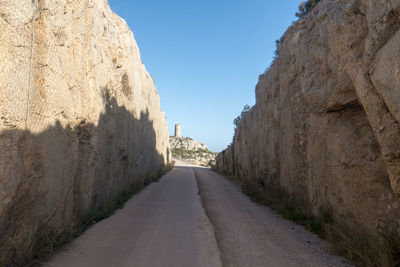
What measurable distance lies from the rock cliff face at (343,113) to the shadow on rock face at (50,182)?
231 inches

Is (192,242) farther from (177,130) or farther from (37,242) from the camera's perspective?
(177,130)

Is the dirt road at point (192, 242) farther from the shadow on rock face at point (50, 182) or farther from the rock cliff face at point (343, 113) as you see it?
the rock cliff face at point (343, 113)

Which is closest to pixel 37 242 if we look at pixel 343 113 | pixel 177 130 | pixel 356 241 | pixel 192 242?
pixel 192 242

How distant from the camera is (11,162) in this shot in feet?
11.8

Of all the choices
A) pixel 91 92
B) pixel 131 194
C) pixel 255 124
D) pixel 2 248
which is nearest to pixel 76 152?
pixel 91 92

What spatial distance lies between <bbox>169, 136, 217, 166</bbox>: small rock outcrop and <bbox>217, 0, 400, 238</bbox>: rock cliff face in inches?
2059

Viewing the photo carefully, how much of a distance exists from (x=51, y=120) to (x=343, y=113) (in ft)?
21.7

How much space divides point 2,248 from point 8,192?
79 cm

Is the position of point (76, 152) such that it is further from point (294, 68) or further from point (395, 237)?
point (294, 68)

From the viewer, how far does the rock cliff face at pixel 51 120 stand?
3643 mm

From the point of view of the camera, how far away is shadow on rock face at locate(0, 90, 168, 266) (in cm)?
357

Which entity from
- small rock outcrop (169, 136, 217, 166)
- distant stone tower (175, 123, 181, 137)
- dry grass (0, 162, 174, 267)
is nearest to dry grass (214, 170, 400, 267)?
dry grass (0, 162, 174, 267)

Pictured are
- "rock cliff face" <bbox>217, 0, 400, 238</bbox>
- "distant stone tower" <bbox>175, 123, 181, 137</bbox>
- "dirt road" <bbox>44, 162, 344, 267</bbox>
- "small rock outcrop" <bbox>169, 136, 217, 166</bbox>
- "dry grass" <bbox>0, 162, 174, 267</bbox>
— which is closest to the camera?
"dry grass" <bbox>0, 162, 174, 267</bbox>

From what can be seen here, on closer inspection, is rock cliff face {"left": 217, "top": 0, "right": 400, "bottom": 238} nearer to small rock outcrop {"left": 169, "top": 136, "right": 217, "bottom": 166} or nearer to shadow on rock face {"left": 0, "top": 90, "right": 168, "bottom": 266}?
shadow on rock face {"left": 0, "top": 90, "right": 168, "bottom": 266}
